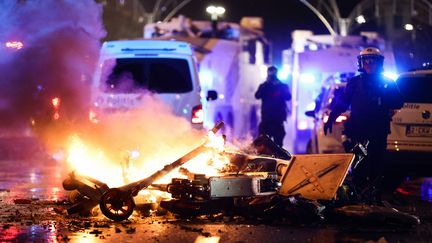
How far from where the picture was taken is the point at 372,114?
9.62m

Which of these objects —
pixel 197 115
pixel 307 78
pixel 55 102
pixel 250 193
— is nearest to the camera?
pixel 250 193

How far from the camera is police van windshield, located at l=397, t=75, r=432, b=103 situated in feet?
35.9

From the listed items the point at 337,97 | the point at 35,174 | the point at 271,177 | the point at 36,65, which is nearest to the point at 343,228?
the point at 271,177

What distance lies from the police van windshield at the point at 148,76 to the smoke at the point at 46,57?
1.84 ft

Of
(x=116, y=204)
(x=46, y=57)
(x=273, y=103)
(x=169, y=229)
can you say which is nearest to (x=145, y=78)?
(x=46, y=57)

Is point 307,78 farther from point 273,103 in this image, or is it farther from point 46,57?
point 46,57

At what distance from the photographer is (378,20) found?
4738cm

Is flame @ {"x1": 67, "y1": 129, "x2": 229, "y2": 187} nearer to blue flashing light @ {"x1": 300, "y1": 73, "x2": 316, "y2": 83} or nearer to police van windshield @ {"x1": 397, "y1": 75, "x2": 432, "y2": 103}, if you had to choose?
police van windshield @ {"x1": 397, "y1": 75, "x2": 432, "y2": 103}

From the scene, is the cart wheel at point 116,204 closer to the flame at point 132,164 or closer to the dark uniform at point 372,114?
the flame at point 132,164

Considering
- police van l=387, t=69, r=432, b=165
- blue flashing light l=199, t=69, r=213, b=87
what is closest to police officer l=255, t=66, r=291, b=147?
police van l=387, t=69, r=432, b=165

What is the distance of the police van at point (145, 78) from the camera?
1229 cm

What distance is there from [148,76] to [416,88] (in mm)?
4317

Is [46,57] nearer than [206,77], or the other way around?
[46,57]

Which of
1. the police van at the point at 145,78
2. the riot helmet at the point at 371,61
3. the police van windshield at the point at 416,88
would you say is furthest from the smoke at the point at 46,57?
the police van windshield at the point at 416,88
